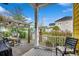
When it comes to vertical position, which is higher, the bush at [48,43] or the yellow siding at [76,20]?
the yellow siding at [76,20]

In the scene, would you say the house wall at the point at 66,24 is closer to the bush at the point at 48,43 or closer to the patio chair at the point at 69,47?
the patio chair at the point at 69,47

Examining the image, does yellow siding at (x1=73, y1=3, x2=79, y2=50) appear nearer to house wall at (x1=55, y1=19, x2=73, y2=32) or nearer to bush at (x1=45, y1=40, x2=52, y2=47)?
house wall at (x1=55, y1=19, x2=73, y2=32)

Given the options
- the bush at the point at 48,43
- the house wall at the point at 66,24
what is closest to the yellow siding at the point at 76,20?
the house wall at the point at 66,24

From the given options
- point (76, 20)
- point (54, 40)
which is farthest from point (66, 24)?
point (54, 40)

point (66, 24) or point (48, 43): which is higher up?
point (66, 24)

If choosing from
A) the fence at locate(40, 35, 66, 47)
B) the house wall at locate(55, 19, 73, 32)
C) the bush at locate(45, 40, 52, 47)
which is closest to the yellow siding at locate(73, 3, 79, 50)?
the house wall at locate(55, 19, 73, 32)

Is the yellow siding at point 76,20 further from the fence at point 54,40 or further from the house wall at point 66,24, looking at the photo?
the fence at point 54,40

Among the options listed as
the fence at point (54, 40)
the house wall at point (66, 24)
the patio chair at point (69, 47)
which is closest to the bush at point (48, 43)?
the fence at point (54, 40)

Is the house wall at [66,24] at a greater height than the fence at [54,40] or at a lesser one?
greater

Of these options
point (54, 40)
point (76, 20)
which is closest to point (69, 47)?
point (54, 40)

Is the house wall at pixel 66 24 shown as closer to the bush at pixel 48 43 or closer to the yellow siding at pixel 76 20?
the yellow siding at pixel 76 20

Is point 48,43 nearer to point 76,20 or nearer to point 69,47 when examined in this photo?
point 69,47

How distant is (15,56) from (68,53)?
76cm

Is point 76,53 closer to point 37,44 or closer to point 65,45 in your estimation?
point 65,45
